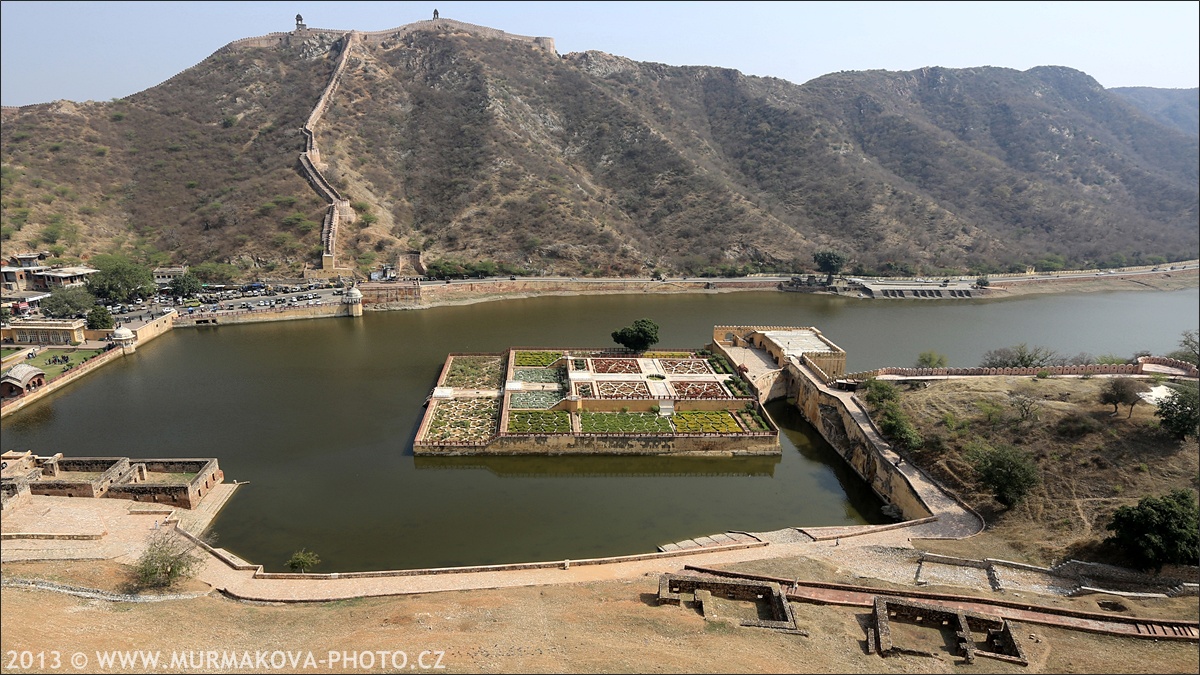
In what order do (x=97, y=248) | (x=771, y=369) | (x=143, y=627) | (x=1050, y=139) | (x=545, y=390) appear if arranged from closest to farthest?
(x=143, y=627) < (x=545, y=390) < (x=771, y=369) < (x=97, y=248) < (x=1050, y=139)

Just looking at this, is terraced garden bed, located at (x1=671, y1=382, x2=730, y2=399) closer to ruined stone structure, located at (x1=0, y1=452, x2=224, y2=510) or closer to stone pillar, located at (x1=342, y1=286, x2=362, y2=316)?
ruined stone structure, located at (x1=0, y1=452, x2=224, y2=510)

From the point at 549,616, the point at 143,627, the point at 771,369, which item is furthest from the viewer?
the point at 771,369

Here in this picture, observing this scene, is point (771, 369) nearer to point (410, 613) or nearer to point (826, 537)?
point (826, 537)

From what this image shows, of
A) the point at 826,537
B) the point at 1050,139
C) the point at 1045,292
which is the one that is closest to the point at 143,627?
the point at 826,537

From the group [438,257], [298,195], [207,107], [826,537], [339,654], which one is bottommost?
[826,537]

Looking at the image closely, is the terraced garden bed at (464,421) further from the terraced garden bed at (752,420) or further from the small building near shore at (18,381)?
the small building near shore at (18,381)

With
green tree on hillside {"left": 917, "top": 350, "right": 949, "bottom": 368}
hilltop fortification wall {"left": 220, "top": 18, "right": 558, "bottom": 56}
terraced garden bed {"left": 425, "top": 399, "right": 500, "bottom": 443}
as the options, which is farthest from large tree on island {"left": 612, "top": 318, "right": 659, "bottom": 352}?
hilltop fortification wall {"left": 220, "top": 18, "right": 558, "bottom": 56}

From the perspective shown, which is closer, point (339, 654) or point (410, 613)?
point (339, 654)
